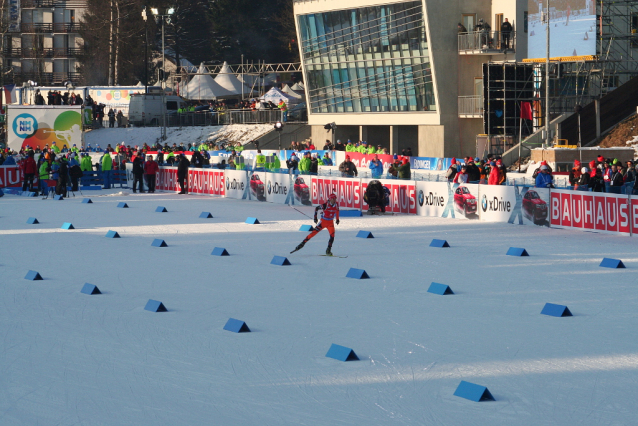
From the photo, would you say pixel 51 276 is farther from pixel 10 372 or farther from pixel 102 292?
pixel 10 372

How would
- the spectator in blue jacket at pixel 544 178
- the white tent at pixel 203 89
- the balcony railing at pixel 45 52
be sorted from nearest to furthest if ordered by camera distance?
the spectator in blue jacket at pixel 544 178
the white tent at pixel 203 89
the balcony railing at pixel 45 52

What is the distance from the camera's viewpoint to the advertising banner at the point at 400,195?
83.4 feet

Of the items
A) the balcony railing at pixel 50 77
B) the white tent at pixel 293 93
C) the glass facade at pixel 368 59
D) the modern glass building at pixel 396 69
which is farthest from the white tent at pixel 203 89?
the balcony railing at pixel 50 77

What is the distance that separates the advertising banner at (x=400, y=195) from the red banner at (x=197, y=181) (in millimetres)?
8286

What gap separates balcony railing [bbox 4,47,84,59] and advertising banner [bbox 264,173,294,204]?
62217mm

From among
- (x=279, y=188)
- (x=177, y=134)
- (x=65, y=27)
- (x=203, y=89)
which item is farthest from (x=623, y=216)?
(x=65, y=27)

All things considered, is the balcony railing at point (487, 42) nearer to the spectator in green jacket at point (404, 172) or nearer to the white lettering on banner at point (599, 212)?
the spectator in green jacket at point (404, 172)

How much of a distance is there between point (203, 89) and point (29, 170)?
35.6 m

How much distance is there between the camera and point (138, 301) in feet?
42.2

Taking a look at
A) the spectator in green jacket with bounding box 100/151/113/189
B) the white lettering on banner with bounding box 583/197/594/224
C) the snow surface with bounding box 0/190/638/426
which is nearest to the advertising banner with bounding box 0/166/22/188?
the spectator in green jacket with bounding box 100/151/113/189

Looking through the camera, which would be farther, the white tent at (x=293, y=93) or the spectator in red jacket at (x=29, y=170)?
the white tent at (x=293, y=93)

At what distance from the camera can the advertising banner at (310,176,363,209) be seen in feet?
87.1

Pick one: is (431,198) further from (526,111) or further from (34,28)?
(34,28)

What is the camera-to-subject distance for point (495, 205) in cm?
2297
